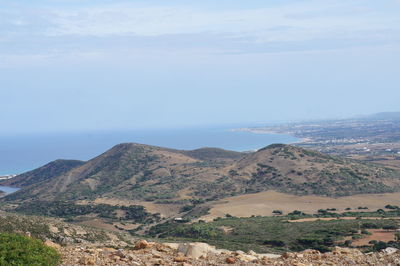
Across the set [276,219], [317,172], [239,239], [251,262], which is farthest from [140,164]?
[251,262]

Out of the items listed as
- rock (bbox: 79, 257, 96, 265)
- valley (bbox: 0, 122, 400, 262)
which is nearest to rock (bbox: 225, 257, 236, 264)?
rock (bbox: 79, 257, 96, 265)

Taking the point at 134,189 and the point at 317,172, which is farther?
the point at 134,189

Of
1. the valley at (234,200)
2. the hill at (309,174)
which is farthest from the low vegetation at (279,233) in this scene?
the hill at (309,174)

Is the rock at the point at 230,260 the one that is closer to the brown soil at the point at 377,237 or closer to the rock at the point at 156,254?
the rock at the point at 156,254

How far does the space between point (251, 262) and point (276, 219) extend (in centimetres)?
3160

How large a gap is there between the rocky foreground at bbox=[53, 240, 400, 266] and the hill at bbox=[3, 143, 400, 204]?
49.4m

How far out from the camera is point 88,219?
5112 centimetres

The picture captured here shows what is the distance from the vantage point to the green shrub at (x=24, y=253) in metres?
10.2

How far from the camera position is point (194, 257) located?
12945mm

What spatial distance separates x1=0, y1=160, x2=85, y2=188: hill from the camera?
110m

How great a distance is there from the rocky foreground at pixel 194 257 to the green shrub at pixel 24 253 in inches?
20.4

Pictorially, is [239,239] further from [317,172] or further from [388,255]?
[317,172]

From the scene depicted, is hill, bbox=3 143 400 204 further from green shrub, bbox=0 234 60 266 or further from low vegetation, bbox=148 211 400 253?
green shrub, bbox=0 234 60 266

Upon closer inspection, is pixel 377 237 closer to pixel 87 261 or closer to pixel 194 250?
pixel 194 250
